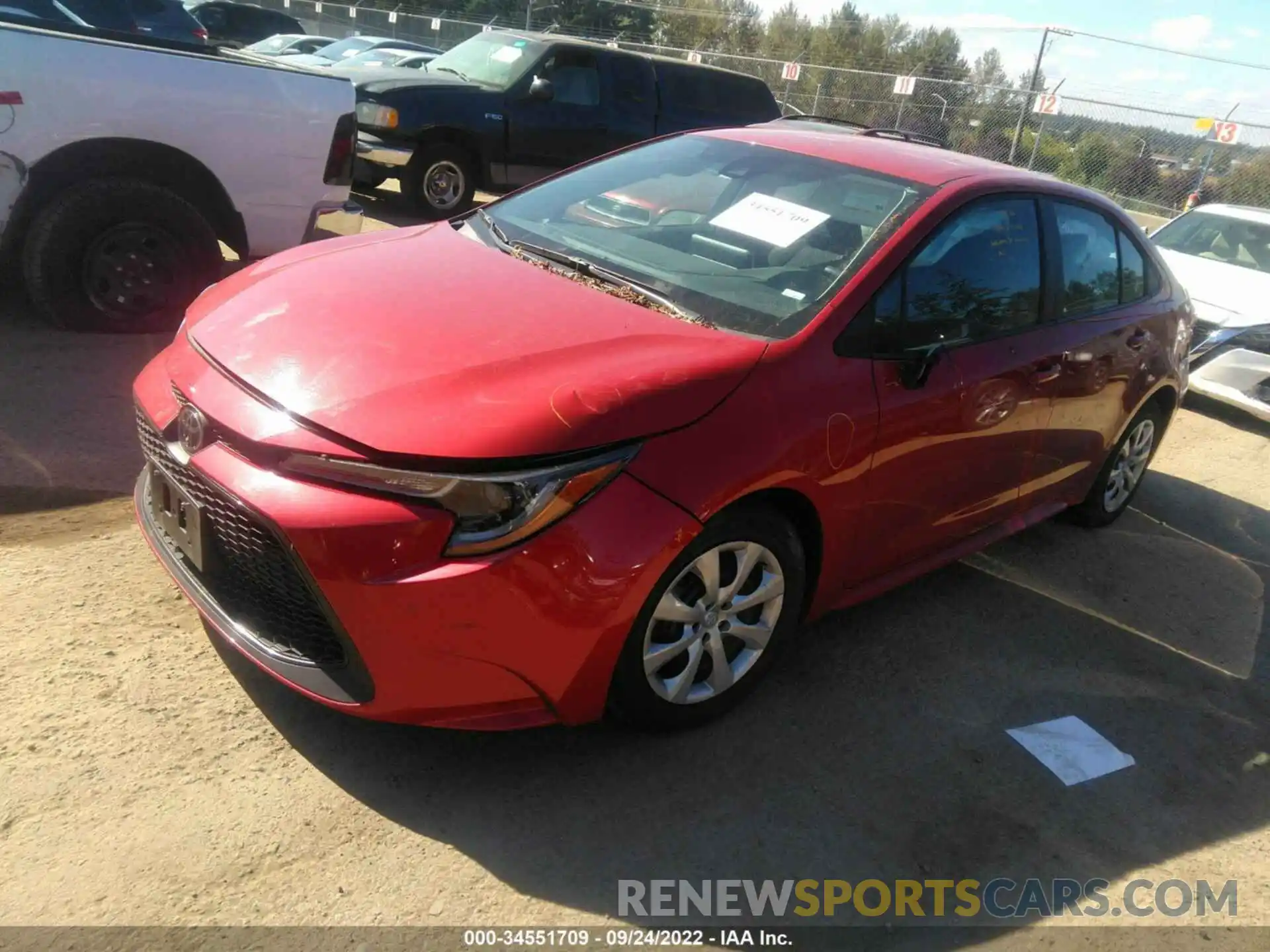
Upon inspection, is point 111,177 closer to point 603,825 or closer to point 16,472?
point 16,472

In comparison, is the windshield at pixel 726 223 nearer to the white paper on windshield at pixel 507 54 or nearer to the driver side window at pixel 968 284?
the driver side window at pixel 968 284

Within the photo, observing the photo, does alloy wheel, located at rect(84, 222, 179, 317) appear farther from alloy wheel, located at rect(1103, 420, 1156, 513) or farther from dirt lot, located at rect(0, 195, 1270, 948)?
alloy wheel, located at rect(1103, 420, 1156, 513)

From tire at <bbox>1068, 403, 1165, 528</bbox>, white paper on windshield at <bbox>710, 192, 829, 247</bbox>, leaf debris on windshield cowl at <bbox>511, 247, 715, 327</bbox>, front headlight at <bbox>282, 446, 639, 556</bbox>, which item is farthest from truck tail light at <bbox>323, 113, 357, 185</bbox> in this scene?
tire at <bbox>1068, 403, 1165, 528</bbox>

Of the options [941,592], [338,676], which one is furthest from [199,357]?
[941,592]

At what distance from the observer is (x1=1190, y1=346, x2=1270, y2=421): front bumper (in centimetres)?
745

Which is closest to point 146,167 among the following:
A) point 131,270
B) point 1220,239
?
point 131,270

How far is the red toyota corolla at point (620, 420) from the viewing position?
96.7 inches

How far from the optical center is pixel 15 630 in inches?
123

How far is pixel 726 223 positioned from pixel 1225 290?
6.19 m

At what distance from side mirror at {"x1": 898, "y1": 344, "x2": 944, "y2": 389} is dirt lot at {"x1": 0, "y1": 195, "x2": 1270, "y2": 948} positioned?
103cm

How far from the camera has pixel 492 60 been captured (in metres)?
10.9

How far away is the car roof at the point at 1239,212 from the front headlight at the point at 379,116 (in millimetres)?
7292

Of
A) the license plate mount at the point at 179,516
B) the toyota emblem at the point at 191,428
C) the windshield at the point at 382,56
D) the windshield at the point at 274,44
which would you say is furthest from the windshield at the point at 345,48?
the toyota emblem at the point at 191,428

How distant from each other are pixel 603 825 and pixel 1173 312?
3946 mm
